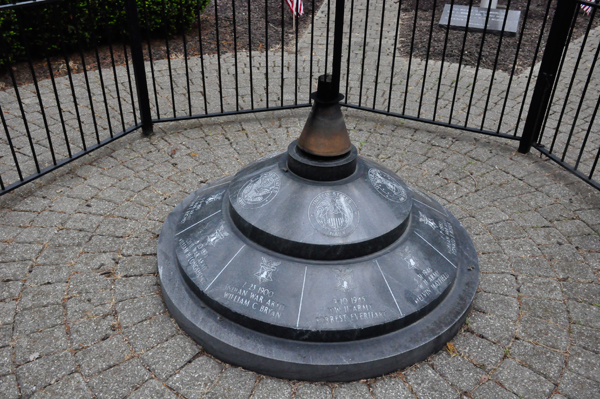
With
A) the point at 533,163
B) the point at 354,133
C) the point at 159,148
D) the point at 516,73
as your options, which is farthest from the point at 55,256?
the point at 516,73

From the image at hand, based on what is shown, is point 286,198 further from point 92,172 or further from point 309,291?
point 92,172

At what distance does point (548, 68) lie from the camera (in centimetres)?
537

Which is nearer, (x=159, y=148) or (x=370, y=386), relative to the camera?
(x=370, y=386)

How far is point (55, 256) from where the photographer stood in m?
4.15

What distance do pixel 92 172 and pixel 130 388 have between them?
2.83 meters

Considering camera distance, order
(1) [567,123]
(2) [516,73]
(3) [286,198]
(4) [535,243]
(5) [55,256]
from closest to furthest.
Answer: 1. (3) [286,198]
2. (5) [55,256]
3. (4) [535,243]
4. (1) [567,123]
5. (2) [516,73]

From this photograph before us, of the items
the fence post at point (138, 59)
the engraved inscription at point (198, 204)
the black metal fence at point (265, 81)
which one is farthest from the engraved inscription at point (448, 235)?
the fence post at point (138, 59)

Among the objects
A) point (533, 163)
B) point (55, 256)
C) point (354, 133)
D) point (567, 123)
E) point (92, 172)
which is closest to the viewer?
point (55, 256)

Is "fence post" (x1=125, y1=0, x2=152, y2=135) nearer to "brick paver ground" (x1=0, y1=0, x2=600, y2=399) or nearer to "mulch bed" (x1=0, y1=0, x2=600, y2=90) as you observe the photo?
"brick paver ground" (x1=0, y1=0, x2=600, y2=399)

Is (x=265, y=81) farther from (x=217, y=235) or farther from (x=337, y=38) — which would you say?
(x=337, y=38)

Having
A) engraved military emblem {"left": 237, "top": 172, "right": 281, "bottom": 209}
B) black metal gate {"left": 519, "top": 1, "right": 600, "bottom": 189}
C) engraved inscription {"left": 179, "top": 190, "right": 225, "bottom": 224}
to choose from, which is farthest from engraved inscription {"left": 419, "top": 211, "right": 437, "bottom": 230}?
black metal gate {"left": 519, "top": 1, "right": 600, "bottom": 189}

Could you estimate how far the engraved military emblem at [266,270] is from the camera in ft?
11.1

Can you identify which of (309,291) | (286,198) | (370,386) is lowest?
(370,386)

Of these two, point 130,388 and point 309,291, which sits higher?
point 309,291
